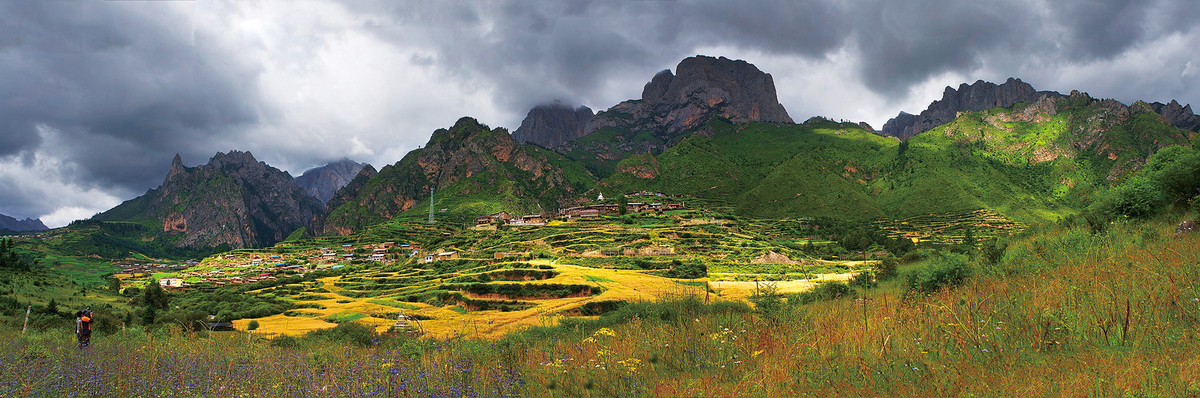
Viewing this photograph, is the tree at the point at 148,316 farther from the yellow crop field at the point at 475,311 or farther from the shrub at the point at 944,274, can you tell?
the shrub at the point at 944,274

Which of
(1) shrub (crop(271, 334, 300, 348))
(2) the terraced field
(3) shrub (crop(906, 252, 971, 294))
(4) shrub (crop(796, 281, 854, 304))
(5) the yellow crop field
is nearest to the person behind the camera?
(3) shrub (crop(906, 252, 971, 294))

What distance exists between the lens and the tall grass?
3.27 metres

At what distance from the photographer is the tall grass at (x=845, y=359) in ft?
10.7

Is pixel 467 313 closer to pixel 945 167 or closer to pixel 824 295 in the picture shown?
pixel 824 295

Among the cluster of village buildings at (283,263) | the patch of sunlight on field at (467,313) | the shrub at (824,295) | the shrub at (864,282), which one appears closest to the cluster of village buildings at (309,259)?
the cluster of village buildings at (283,263)

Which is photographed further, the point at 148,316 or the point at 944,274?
the point at 148,316

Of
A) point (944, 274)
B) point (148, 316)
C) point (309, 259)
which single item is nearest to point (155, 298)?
point (148, 316)

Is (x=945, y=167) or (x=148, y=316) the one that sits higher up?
(x=945, y=167)

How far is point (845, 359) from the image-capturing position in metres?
4.14

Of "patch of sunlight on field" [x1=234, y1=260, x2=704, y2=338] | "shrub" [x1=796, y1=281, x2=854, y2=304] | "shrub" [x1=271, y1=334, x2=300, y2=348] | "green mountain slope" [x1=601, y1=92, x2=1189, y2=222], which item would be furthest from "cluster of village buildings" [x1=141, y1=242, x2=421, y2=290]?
"green mountain slope" [x1=601, y1=92, x2=1189, y2=222]

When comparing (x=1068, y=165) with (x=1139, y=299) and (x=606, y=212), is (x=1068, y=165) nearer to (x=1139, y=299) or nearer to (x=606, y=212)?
(x=606, y=212)

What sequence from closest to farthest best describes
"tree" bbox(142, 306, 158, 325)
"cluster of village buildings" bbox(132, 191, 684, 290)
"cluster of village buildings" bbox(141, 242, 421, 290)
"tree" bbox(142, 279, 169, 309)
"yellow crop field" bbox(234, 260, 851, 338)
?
"yellow crop field" bbox(234, 260, 851, 338) → "tree" bbox(142, 306, 158, 325) → "tree" bbox(142, 279, 169, 309) → "cluster of village buildings" bbox(132, 191, 684, 290) → "cluster of village buildings" bbox(141, 242, 421, 290)

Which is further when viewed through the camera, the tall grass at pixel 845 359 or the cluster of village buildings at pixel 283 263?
the cluster of village buildings at pixel 283 263

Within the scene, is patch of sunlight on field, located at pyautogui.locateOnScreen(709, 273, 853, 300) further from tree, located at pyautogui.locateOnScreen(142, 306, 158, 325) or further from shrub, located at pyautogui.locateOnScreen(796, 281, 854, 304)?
tree, located at pyautogui.locateOnScreen(142, 306, 158, 325)
